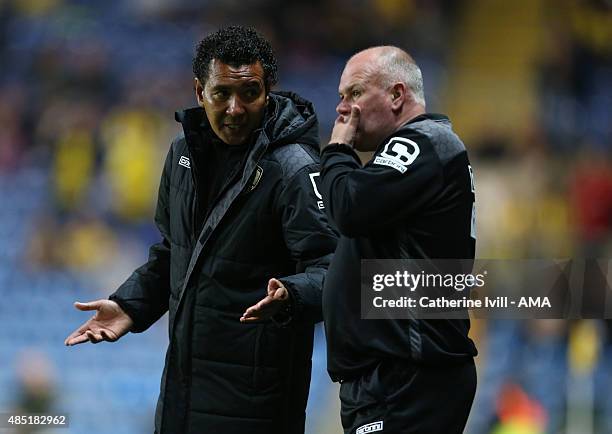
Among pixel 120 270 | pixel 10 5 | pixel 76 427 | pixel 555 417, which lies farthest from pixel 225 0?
pixel 555 417

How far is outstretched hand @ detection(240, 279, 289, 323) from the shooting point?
270 centimetres

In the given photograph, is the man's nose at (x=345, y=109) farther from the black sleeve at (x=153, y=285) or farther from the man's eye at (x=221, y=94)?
the black sleeve at (x=153, y=285)

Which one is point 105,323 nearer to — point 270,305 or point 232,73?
point 270,305

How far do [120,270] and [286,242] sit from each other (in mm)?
3857

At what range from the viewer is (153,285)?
326cm

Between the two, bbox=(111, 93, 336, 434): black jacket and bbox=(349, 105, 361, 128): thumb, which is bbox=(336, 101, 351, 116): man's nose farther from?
bbox=(111, 93, 336, 434): black jacket

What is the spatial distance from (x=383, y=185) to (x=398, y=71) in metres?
0.36

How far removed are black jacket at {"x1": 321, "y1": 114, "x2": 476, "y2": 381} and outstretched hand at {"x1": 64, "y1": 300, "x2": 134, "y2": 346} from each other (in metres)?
0.73

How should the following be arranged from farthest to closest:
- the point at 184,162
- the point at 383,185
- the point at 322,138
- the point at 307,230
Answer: the point at 322,138, the point at 184,162, the point at 307,230, the point at 383,185

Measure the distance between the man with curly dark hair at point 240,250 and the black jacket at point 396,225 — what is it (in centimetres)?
18

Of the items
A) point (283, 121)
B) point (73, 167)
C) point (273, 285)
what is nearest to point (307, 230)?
point (273, 285)

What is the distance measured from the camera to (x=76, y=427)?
607 cm

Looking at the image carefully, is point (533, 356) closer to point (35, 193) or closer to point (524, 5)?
point (524, 5)

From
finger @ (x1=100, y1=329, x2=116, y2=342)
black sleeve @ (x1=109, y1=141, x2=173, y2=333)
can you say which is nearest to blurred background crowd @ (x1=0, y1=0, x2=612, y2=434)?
black sleeve @ (x1=109, y1=141, x2=173, y2=333)
